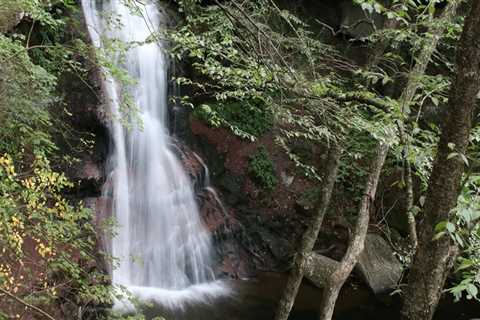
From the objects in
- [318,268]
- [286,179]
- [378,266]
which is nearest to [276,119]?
[318,268]

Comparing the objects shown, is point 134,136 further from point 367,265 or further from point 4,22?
point 367,265

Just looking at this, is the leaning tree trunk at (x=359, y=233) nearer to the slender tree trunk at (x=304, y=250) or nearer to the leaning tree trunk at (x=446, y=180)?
the slender tree trunk at (x=304, y=250)

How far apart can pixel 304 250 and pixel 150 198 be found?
13.6 feet

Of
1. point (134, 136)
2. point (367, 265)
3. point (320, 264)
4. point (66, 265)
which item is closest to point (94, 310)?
point (66, 265)

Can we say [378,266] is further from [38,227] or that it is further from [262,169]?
[38,227]

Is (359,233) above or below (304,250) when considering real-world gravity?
above

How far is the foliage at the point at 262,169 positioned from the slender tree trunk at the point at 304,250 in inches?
188

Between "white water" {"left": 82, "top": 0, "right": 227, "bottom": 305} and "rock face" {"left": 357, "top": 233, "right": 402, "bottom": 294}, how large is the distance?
10.4ft

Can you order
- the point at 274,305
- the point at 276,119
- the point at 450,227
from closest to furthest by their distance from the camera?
1. the point at 450,227
2. the point at 276,119
3. the point at 274,305

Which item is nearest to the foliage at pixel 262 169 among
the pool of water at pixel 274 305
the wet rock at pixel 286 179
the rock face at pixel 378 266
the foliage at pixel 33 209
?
the wet rock at pixel 286 179

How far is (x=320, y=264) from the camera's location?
31.4 feet

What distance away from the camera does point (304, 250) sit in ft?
20.8

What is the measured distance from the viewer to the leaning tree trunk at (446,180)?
209cm

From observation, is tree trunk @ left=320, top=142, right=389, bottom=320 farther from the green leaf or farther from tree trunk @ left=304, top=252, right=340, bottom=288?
the green leaf
